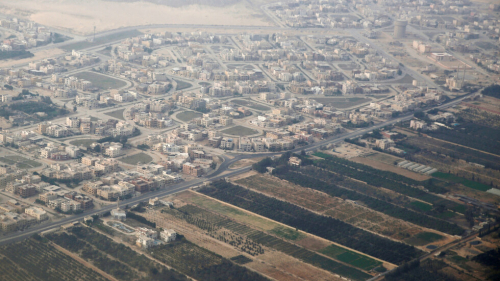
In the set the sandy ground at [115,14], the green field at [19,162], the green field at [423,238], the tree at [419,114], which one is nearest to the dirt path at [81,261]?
the green field at [19,162]

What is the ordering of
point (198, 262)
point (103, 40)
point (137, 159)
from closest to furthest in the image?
point (198, 262)
point (137, 159)
point (103, 40)

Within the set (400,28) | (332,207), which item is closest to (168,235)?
(332,207)

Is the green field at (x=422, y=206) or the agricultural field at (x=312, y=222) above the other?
the green field at (x=422, y=206)

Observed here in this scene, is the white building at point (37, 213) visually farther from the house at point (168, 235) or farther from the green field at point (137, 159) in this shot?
the green field at point (137, 159)

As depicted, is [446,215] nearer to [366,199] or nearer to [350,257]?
[366,199]

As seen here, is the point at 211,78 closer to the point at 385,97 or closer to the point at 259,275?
the point at 385,97

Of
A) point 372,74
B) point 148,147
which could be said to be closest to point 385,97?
point 372,74
